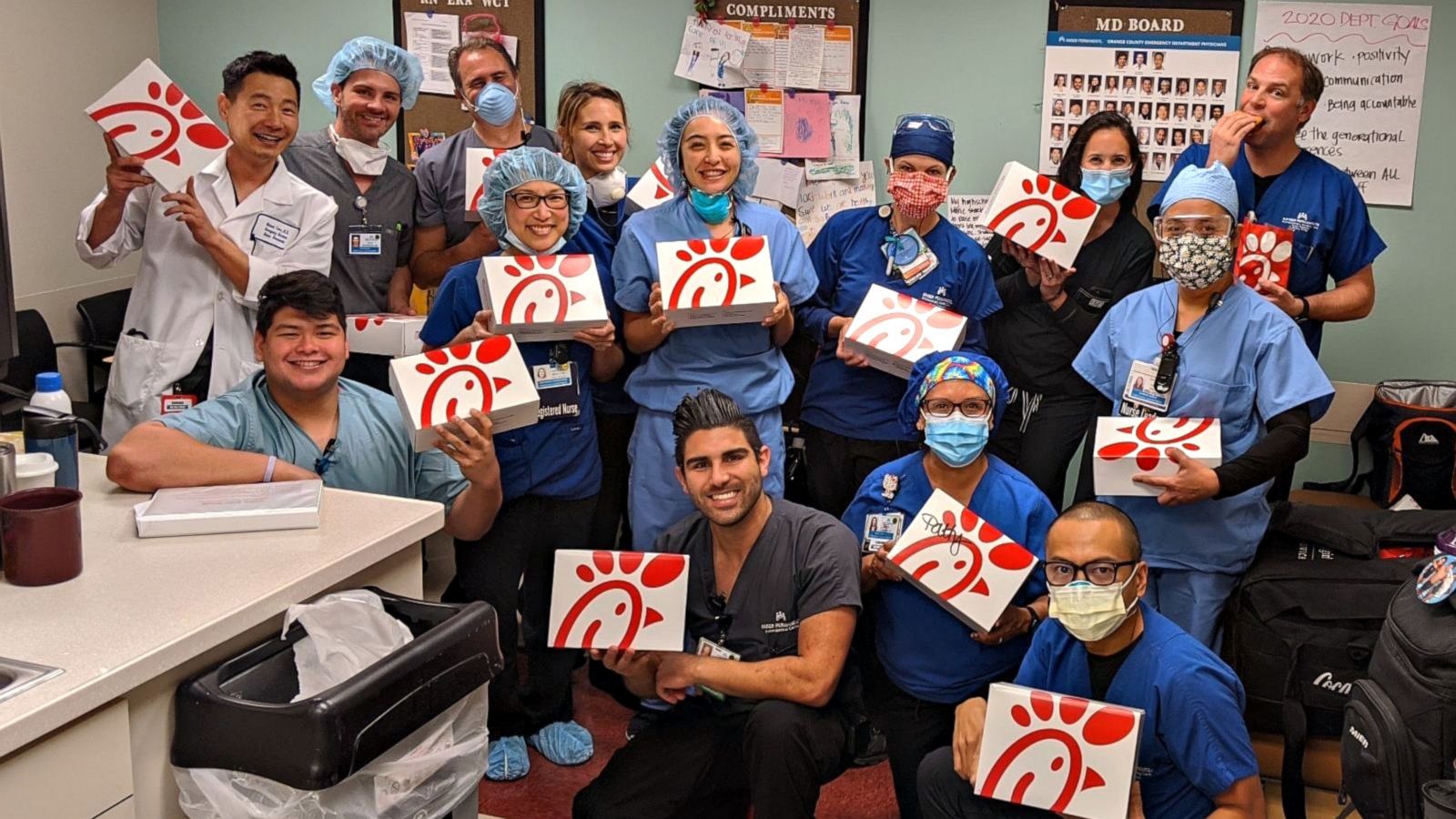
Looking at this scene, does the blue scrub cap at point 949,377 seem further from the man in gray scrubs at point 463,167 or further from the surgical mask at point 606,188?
the man in gray scrubs at point 463,167

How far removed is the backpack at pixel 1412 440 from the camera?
3.85 m

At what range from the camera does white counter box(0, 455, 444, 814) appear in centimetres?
157

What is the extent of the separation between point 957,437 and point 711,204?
2.86 feet

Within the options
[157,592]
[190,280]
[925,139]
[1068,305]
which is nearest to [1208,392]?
[1068,305]

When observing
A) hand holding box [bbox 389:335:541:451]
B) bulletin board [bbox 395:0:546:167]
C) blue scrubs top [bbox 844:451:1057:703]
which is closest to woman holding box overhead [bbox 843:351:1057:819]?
blue scrubs top [bbox 844:451:1057:703]

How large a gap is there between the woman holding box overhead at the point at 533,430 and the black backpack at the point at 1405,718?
1806 mm

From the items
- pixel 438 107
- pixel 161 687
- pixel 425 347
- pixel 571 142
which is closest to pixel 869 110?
pixel 571 142

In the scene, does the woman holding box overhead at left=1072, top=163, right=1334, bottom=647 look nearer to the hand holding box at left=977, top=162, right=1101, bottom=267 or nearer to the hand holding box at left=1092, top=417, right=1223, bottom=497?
the hand holding box at left=1092, top=417, right=1223, bottom=497

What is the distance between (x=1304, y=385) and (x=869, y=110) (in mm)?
2194

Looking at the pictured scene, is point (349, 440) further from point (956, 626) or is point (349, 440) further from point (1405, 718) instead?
point (1405, 718)

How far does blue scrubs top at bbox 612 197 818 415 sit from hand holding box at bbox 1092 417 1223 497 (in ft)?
2.66

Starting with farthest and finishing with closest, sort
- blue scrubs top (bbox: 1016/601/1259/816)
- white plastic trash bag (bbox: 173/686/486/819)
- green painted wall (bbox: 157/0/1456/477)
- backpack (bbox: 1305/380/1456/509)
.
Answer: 1. green painted wall (bbox: 157/0/1456/477)
2. backpack (bbox: 1305/380/1456/509)
3. blue scrubs top (bbox: 1016/601/1259/816)
4. white plastic trash bag (bbox: 173/686/486/819)

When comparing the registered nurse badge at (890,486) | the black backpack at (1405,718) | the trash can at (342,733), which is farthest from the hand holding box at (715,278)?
the black backpack at (1405,718)

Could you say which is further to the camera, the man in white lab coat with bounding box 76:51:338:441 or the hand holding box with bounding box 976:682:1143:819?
the man in white lab coat with bounding box 76:51:338:441
